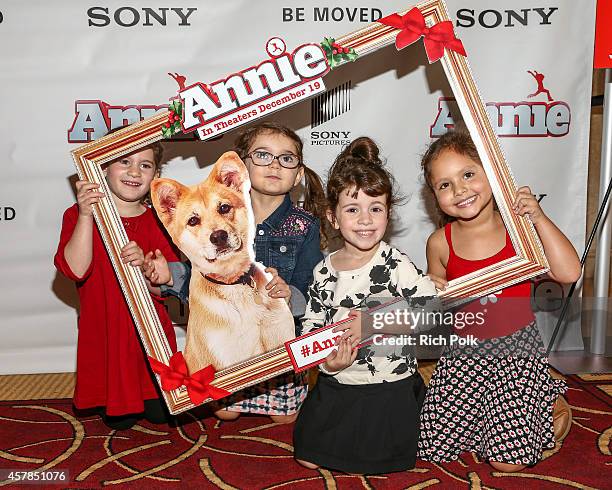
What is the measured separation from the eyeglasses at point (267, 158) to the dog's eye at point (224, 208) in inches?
6.0

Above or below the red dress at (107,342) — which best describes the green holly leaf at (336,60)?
above

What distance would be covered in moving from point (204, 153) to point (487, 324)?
1.21 m

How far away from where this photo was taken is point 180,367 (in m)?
1.97

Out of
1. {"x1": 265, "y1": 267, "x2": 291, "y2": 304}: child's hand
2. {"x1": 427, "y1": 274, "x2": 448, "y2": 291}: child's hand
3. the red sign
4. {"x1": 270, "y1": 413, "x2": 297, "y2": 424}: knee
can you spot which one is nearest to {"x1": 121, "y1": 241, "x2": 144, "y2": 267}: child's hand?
{"x1": 265, "y1": 267, "x2": 291, "y2": 304}: child's hand

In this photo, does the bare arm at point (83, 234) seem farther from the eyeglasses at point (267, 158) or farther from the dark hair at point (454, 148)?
the dark hair at point (454, 148)

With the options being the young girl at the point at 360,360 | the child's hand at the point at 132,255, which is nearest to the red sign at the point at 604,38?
the young girl at the point at 360,360

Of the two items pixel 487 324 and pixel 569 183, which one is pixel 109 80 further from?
pixel 569 183

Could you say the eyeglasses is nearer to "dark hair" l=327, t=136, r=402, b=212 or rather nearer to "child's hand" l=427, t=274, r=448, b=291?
"dark hair" l=327, t=136, r=402, b=212

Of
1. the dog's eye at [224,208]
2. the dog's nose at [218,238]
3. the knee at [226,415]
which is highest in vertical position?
the dog's eye at [224,208]

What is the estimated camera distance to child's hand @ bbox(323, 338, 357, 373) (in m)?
1.88

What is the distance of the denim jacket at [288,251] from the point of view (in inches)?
79.7

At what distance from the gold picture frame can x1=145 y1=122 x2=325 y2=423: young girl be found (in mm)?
121

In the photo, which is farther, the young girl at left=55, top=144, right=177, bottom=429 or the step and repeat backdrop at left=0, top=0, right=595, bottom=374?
the step and repeat backdrop at left=0, top=0, right=595, bottom=374

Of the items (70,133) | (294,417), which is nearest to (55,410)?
(294,417)
